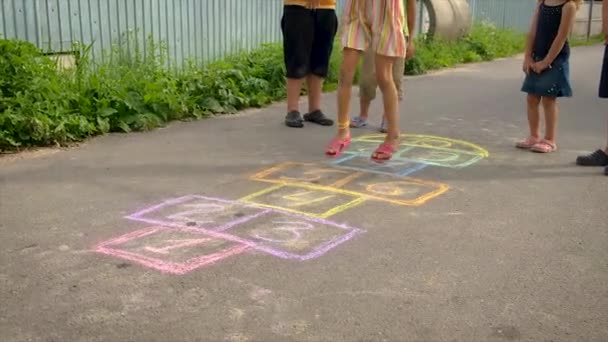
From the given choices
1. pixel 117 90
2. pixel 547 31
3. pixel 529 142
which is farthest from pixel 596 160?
pixel 117 90

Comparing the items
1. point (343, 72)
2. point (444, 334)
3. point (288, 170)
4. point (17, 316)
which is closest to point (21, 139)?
point (288, 170)

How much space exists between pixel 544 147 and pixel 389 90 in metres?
1.54

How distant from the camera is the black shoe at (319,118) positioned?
6664 mm

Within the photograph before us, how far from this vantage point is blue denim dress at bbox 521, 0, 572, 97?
5391 millimetres

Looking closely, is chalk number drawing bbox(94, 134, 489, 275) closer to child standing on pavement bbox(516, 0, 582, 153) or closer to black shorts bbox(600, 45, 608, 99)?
child standing on pavement bbox(516, 0, 582, 153)

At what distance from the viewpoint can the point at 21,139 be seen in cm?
532

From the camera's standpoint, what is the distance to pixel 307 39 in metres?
6.58

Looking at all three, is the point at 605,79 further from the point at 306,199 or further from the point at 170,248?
the point at 170,248

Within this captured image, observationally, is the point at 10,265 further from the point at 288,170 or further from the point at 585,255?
the point at 585,255

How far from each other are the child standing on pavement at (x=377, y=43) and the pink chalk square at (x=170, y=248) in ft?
6.46

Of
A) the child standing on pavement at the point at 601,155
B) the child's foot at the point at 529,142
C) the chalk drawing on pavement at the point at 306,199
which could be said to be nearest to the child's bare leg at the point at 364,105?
the child's foot at the point at 529,142

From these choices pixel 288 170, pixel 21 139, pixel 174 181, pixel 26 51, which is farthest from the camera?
pixel 26 51

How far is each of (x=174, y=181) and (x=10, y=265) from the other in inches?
61.6

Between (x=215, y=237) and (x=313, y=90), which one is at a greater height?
(x=313, y=90)
